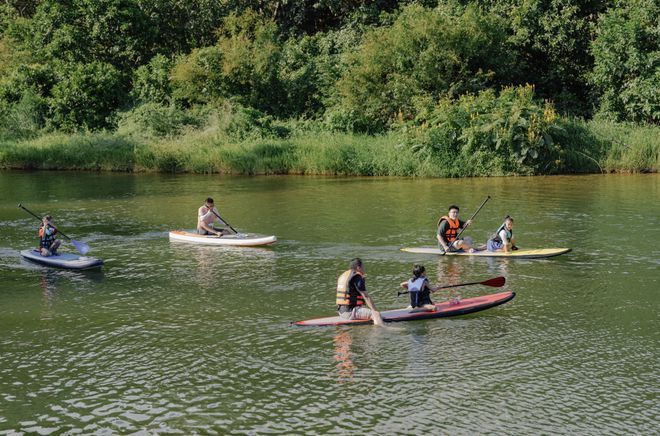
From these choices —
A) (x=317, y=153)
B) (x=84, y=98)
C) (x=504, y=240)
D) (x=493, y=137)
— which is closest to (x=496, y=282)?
(x=504, y=240)

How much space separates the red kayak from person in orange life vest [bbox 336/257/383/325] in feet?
0.36

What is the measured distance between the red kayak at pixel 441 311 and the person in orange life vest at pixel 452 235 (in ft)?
14.6

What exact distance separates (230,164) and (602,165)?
17038 millimetres

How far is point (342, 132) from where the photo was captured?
41656mm

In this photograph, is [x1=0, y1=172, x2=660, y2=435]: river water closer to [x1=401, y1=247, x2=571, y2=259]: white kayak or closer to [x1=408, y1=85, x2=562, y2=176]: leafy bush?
[x1=401, y1=247, x2=571, y2=259]: white kayak

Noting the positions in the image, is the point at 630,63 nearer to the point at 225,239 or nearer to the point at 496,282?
the point at 225,239

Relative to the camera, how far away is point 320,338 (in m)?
13.3

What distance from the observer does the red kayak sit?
45.3 feet

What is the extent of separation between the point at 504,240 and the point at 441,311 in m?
5.44

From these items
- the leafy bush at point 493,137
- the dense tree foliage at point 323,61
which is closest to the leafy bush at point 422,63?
the dense tree foliage at point 323,61

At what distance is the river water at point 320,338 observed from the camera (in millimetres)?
10312

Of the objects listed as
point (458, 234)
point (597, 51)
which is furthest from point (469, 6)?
point (458, 234)

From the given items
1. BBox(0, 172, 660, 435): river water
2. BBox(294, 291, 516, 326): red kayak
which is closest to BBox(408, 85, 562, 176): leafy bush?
BBox(0, 172, 660, 435): river water

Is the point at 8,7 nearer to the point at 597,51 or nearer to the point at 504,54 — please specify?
the point at 504,54
